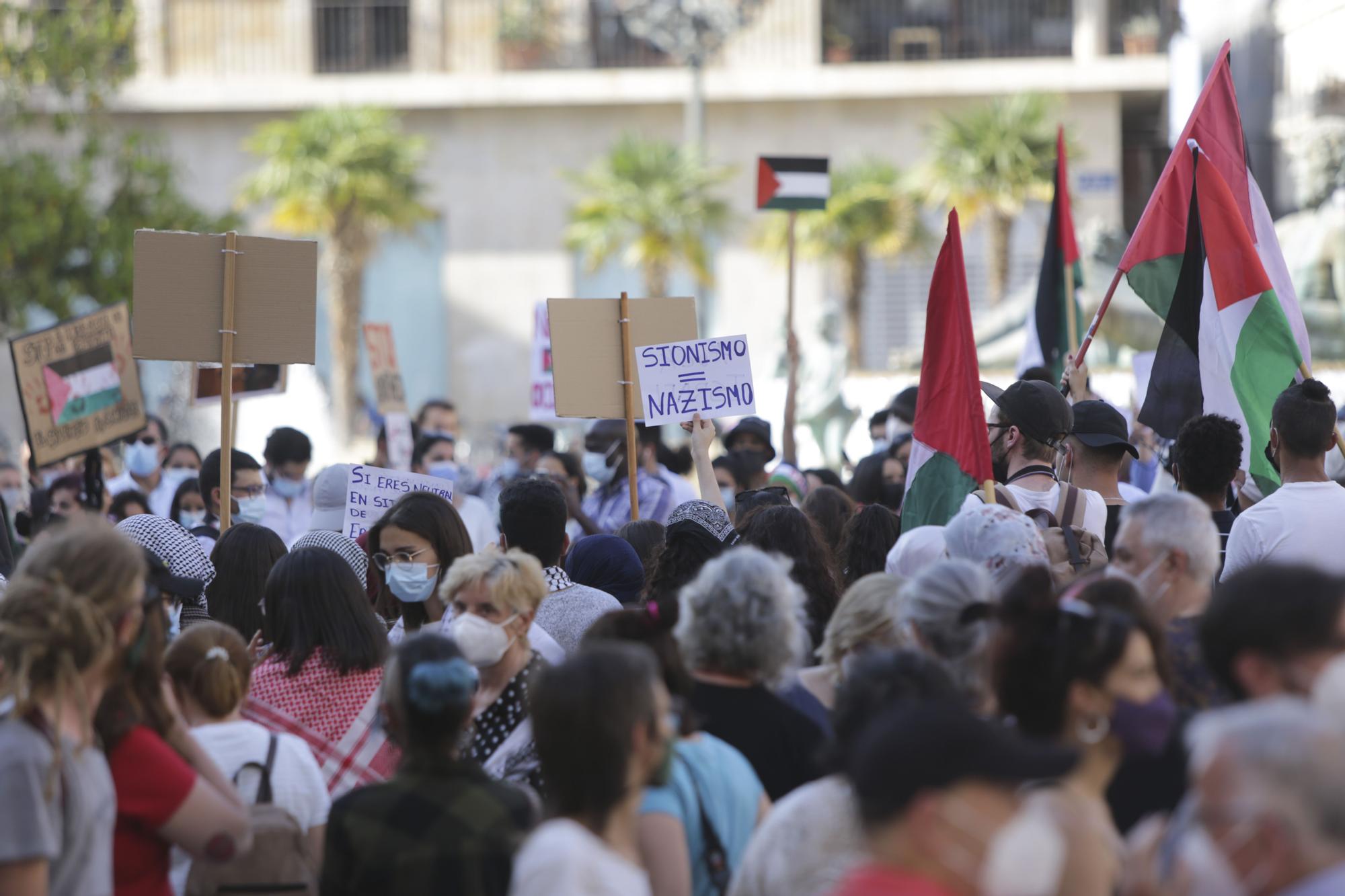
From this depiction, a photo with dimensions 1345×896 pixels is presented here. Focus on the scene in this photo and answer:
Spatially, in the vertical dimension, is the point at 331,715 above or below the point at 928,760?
below

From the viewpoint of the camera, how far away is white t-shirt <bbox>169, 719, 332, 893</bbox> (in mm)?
3432

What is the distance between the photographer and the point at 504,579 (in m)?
4.02

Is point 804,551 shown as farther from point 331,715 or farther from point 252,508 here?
point 252,508

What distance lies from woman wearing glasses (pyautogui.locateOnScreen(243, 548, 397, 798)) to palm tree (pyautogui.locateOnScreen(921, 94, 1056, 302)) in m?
23.2

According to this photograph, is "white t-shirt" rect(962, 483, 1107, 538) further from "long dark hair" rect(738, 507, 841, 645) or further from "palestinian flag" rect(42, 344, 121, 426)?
"palestinian flag" rect(42, 344, 121, 426)

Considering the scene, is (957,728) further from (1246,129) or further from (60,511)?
(1246,129)

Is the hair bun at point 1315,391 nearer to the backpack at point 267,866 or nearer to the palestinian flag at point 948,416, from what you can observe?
the palestinian flag at point 948,416

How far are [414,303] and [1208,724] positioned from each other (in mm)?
29392

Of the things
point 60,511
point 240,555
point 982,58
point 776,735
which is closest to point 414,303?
point 982,58

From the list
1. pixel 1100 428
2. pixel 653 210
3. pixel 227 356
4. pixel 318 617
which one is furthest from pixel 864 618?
pixel 653 210

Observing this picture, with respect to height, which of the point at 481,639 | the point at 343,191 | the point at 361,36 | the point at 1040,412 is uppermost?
the point at 361,36

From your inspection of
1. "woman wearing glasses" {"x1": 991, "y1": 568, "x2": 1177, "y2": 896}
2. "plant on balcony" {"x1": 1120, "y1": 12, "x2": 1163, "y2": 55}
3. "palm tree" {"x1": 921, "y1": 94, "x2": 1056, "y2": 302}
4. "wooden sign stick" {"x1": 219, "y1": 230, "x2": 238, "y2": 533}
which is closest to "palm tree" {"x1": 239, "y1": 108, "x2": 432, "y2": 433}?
"palm tree" {"x1": 921, "y1": 94, "x2": 1056, "y2": 302}

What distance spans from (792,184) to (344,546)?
5.39 meters

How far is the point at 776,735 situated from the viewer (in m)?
3.50
